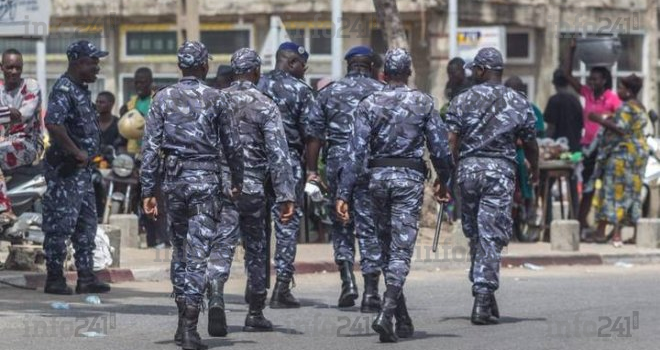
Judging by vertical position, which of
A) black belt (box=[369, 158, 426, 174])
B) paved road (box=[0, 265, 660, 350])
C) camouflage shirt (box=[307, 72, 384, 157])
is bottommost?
paved road (box=[0, 265, 660, 350])

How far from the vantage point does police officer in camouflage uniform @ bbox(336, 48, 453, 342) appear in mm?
11570

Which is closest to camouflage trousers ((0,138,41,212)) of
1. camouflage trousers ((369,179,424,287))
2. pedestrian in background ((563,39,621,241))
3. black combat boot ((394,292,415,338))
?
Result: camouflage trousers ((369,179,424,287))

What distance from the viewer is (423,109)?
461 inches

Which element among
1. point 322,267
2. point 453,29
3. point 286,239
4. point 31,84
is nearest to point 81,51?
point 31,84

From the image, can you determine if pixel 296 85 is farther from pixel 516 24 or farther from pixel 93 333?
pixel 516 24

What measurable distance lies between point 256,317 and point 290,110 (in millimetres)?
2265

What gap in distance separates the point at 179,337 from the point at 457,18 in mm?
20921

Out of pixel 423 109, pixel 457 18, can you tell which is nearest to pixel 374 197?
pixel 423 109

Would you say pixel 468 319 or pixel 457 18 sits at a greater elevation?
pixel 457 18

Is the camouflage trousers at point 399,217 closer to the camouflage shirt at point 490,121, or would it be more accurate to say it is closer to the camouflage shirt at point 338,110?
the camouflage shirt at point 490,121

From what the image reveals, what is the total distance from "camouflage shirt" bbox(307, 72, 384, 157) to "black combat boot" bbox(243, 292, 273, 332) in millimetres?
2011

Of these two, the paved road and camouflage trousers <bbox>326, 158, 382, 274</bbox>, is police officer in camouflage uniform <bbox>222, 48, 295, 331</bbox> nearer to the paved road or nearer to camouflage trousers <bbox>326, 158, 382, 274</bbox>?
the paved road

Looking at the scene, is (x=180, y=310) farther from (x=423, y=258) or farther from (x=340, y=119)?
(x=423, y=258)

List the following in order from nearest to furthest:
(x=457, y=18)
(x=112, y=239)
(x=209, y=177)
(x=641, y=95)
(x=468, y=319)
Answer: (x=209, y=177), (x=468, y=319), (x=112, y=239), (x=457, y=18), (x=641, y=95)
